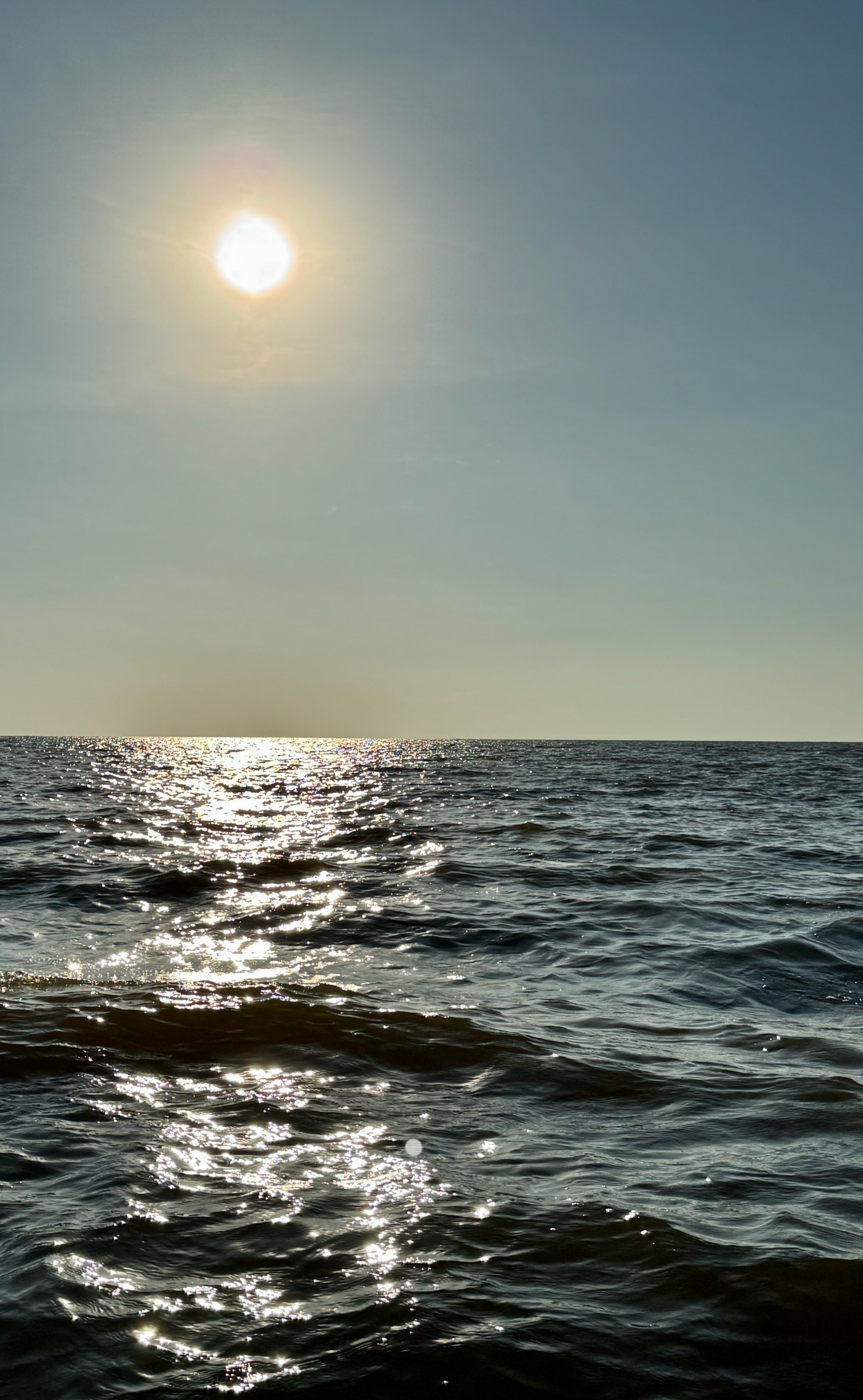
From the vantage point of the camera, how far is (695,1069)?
645 cm

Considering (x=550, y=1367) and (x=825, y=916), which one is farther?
(x=825, y=916)

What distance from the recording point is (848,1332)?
351 centimetres

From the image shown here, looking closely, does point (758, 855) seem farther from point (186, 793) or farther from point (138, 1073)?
point (186, 793)

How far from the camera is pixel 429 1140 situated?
5.16m

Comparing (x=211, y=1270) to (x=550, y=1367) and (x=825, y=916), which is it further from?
(x=825, y=916)

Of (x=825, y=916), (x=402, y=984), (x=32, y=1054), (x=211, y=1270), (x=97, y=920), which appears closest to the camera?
(x=211, y=1270)

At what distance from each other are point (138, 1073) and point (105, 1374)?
10.3ft

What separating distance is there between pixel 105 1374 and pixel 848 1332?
2.69 m

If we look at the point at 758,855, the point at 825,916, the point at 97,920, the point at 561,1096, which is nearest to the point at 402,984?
the point at 561,1096

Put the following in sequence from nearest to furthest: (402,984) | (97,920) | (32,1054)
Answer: (32,1054)
(402,984)
(97,920)

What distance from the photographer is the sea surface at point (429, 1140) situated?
3332mm

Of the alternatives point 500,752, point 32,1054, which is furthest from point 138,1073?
point 500,752

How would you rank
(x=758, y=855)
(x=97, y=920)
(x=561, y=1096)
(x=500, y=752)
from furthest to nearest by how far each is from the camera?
(x=500, y=752), (x=758, y=855), (x=97, y=920), (x=561, y=1096)

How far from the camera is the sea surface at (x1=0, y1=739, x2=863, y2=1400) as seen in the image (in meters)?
3.33
